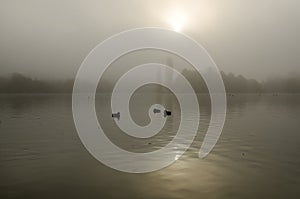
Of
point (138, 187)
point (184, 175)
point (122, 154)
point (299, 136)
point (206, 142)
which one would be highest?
point (299, 136)

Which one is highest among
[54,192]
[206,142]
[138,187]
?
[206,142]

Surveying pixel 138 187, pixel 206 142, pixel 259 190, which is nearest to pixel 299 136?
A: pixel 206 142

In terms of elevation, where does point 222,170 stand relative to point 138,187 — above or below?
above

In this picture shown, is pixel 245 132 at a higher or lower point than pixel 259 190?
higher

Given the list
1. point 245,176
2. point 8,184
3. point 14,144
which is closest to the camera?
point 8,184

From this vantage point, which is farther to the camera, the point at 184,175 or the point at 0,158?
the point at 0,158

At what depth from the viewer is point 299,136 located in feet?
124

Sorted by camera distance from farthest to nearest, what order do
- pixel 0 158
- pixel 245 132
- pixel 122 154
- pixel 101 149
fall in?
pixel 245 132, pixel 101 149, pixel 122 154, pixel 0 158

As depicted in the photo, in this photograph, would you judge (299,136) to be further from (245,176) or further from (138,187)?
(138,187)

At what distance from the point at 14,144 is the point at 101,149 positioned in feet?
33.2

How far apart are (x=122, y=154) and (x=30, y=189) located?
436 inches

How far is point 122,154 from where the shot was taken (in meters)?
27.7

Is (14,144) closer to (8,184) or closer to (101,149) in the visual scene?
(101,149)

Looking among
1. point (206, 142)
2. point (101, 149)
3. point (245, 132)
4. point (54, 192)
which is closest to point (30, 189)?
point (54, 192)
